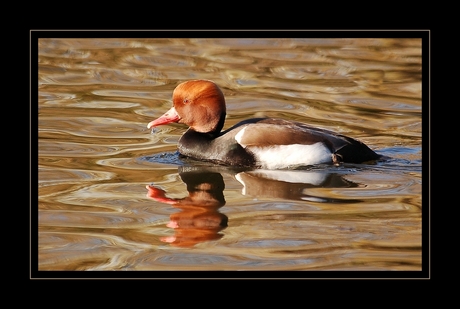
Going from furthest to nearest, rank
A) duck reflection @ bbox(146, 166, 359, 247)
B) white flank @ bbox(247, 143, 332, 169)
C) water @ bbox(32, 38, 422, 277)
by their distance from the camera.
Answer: white flank @ bbox(247, 143, 332, 169), duck reflection @ bbox(146, 166, 359, 247), water @ bbox(32, 38, 422, 277)

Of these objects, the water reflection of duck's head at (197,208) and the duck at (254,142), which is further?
the duck at (254,142)

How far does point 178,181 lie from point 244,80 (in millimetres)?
4072

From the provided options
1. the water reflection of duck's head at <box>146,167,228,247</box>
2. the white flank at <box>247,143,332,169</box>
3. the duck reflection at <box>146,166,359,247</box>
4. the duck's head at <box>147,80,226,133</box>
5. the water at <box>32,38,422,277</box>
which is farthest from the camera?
the duck's head at <box>147,80,226,133</box>

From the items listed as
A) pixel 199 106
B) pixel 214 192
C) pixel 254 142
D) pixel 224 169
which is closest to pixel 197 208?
pixel 214 192

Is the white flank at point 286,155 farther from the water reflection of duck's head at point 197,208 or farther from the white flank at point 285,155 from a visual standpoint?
the water reflection of duck's head at point 197,208

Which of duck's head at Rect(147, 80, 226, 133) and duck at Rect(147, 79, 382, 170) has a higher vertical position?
duck's head at Rect(147, 80, 226, 133)

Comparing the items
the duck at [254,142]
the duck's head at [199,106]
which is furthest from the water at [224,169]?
the duck's head at [199,106]

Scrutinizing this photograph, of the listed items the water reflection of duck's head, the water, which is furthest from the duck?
the water reflection of duck's head

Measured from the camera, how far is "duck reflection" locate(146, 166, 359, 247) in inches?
252

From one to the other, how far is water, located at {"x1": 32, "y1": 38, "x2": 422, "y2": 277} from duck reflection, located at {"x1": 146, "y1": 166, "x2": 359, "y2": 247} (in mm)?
18

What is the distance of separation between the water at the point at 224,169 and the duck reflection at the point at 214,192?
2 centimetres

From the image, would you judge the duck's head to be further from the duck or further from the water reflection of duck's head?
the water reflection of duck's head

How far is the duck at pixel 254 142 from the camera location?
8109 mm

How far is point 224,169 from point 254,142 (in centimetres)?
38
